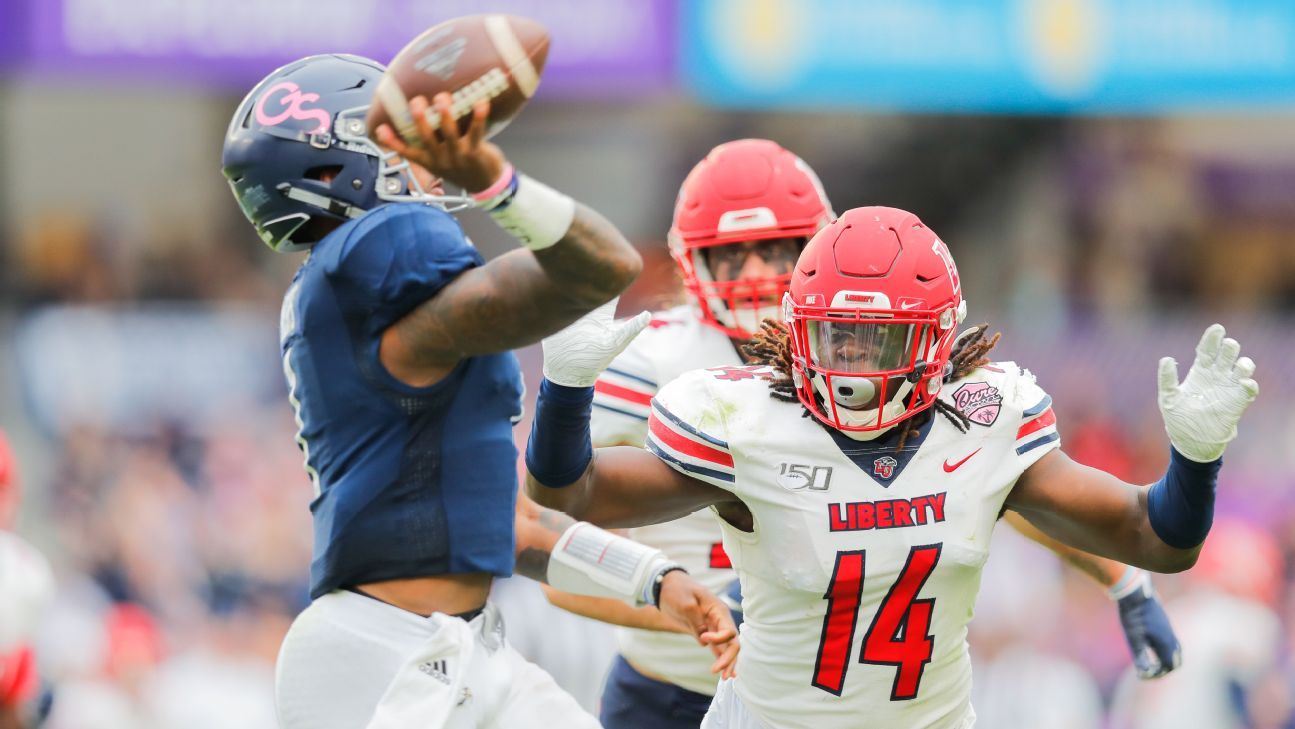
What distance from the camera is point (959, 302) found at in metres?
3.69

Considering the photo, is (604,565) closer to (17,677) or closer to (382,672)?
(382,672)

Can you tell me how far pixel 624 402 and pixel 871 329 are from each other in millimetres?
1124

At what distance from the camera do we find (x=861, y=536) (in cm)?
355

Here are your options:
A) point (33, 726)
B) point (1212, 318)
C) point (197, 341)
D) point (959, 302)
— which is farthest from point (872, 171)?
point (959, 302)

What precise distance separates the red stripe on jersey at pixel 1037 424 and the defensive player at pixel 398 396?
2.32 feet

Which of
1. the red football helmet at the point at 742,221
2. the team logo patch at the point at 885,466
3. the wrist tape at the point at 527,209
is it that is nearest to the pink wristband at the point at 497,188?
the wrist tape at the point at 527,209

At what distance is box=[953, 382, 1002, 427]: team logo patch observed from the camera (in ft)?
11.9

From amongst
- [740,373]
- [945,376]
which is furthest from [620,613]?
[945,376]

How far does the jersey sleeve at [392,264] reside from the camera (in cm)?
326

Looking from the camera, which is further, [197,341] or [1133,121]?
[1133,121]

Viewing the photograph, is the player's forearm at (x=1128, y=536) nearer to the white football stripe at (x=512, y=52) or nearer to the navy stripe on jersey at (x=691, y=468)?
the navy stripe on jersey at (x=691, y=468)

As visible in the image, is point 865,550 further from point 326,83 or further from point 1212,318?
point 1212,318

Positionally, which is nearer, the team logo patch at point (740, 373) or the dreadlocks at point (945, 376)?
the dreadlocks at point (945, 376)

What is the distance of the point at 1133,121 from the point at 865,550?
13.9 m
